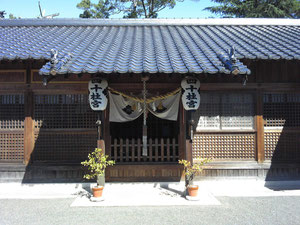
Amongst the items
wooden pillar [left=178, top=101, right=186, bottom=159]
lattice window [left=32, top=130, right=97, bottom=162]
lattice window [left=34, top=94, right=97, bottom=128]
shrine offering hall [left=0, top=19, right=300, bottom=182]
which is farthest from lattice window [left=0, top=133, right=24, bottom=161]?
wooden pillar [left=178, top=101, right=186, bottom=159]

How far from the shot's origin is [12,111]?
298 inches

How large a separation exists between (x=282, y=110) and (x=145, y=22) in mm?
7175

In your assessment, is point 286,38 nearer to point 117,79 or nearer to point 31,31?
point 117,79

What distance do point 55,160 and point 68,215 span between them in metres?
2.68

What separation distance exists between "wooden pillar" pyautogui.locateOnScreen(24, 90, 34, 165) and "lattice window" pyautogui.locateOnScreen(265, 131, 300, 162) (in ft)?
27.6

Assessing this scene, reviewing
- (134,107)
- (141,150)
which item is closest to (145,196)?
(141,150)

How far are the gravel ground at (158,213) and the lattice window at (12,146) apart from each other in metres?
1.79

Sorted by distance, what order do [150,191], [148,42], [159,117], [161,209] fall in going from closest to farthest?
1. [161,209]
2. [150,191]
3. [159,117]
4. [148,42]

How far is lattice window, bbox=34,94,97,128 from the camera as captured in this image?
7543mm

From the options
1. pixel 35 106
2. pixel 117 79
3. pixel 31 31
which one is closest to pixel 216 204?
pixel 117 79

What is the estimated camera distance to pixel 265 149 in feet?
24.9

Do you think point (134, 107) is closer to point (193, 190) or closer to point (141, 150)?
point (141, 150)

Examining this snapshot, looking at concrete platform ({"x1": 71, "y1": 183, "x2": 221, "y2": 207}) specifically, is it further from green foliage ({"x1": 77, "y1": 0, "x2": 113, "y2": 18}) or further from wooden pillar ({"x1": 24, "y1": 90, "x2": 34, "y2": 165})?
green foliage ({"x1": 77, "y1": 0, "x2": 113, "y2": 18})

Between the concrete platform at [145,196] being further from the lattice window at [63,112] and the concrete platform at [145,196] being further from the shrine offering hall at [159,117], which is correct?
the lattice window at [63,112]
